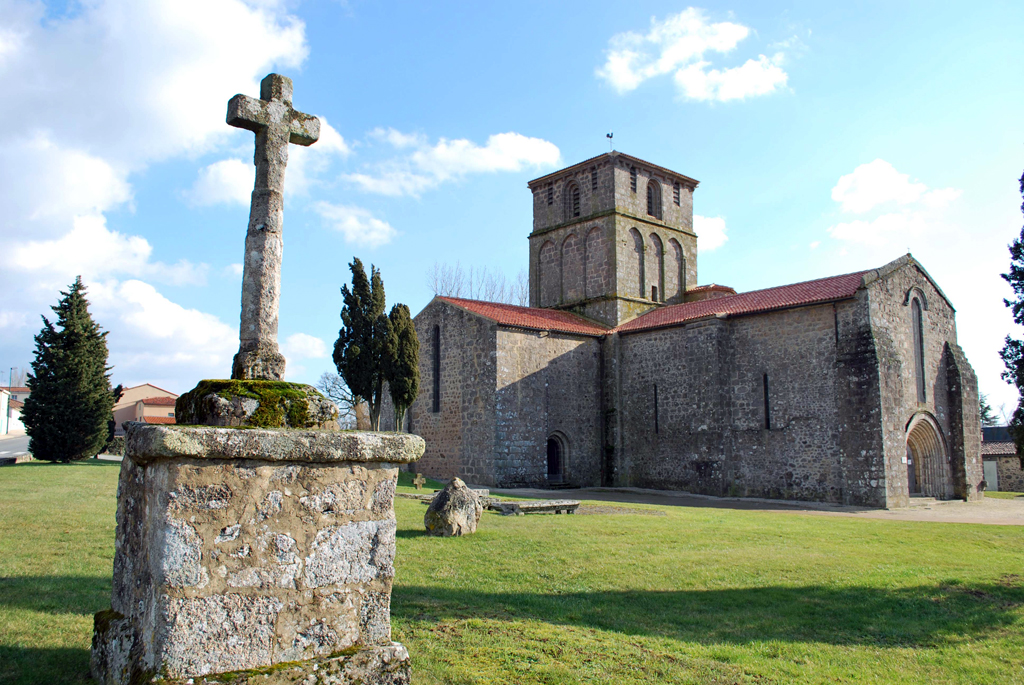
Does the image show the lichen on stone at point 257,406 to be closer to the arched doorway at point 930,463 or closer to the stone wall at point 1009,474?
the arched doorway at point 930,463

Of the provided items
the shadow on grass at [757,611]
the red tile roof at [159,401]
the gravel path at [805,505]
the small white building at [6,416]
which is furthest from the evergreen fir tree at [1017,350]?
the small white building at [6,416]

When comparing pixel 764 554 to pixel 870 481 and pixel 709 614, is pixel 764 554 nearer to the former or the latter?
pixel 709 614

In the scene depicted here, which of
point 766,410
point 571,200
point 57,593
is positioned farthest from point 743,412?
point 57,593

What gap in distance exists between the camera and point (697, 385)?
2288 centimetres

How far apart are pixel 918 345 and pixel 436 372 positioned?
53.9ft

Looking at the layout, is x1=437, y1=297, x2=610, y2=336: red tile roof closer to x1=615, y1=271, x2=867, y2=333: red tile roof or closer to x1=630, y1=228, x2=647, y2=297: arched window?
x1=615, y1=271, x2=867, y2=333: red tile roof

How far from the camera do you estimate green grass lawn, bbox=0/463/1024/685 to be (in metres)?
5.02

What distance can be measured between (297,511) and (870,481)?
1912 cm

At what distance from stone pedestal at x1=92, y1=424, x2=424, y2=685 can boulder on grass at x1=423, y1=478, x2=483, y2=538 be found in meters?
6.84

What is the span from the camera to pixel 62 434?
2408 cm

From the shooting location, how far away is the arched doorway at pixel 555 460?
24.7 metres

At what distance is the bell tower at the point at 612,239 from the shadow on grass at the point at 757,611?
65.1 feet

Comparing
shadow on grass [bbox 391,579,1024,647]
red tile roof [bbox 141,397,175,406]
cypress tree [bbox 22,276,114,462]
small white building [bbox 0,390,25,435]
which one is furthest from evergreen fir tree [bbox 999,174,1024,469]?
small white building [bbox 0,390,25,435]

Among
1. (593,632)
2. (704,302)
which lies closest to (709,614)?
Answer: (593,632)
